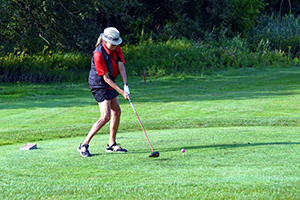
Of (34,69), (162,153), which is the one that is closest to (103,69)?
(162,153)

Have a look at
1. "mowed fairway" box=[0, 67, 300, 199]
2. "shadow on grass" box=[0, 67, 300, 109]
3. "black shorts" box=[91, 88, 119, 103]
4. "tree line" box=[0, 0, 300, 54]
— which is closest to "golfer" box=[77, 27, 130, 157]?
"black shorts" box=[91, 88, 119, 103]

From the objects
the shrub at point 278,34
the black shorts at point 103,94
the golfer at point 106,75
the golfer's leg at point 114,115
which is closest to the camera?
the golfer at point 106,75

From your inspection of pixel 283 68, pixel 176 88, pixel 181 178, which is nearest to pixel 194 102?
pixel 176 88

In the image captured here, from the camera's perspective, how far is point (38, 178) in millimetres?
5012

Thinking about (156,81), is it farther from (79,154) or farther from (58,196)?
(58,196)

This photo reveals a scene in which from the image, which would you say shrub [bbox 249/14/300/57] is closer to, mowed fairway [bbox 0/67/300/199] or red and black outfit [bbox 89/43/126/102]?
mowed fairway [bbox 0/67/300/199]

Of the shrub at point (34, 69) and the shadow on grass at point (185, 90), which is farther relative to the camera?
the shrub at point (34, 69)

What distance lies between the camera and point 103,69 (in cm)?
643

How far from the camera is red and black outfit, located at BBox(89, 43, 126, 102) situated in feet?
21.1

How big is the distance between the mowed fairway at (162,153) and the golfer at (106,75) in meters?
0.37

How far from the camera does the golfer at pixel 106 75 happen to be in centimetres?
638

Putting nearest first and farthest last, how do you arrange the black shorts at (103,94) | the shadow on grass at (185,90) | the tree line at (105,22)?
1. the black shorts at (103,94)
2. the shadow on grass at (185,90)
3. the tree line at (105,22)

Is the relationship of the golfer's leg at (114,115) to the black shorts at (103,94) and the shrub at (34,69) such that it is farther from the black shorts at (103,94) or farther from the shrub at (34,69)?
the shrub at (34,69)

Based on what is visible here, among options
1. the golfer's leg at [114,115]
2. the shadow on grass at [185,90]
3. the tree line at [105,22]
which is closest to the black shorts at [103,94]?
the golfer's leg at [114,115]
